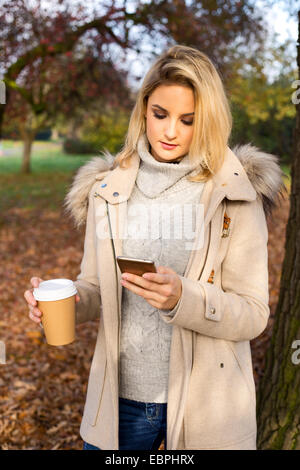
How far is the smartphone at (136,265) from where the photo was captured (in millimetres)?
1396

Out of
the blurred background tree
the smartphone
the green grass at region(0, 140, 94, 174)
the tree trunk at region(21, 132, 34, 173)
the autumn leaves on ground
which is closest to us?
the smartphone

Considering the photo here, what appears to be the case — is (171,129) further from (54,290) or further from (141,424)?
(141,424)

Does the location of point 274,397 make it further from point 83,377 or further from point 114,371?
point 83,377

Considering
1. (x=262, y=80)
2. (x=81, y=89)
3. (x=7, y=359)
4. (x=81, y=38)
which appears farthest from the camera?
(x=81, y=89)

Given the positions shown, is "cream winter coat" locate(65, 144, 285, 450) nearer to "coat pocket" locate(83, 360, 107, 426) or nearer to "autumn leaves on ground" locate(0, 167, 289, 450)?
"coat pocket" locate(83, 360, 107, 426)

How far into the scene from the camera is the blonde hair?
181 centimetres

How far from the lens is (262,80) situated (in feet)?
35.8

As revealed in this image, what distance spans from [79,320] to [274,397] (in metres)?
1.28

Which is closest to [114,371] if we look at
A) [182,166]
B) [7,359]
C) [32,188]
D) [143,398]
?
[143,398]

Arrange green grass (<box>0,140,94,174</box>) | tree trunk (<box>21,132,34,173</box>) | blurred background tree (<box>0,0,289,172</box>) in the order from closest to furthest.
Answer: blurred background tree (<box>0,0,289,172</box>) → tree trunk (<box>21,132,34,173</box>) → green grass (<box>0,140,94,174</box>)

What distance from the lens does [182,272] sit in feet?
6.05

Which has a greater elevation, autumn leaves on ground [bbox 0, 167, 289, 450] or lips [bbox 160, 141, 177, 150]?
lips [bbox 160, 141, 177, 150]

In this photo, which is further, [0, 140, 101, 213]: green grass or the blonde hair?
[0, 140, 101, 213]: green grass

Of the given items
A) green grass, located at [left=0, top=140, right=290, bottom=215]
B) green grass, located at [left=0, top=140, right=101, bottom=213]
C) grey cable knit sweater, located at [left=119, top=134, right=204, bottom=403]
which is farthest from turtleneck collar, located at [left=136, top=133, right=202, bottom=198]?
green grass, located at [left=0, top=140, right=101, bottom=213]
